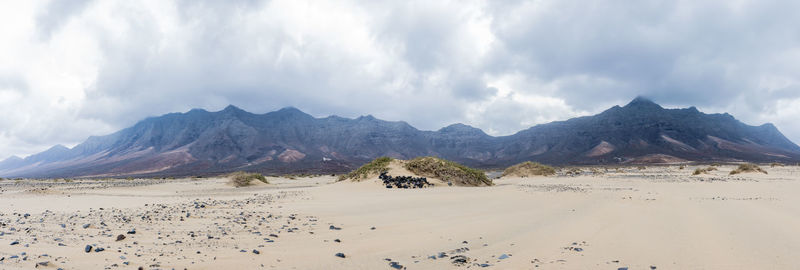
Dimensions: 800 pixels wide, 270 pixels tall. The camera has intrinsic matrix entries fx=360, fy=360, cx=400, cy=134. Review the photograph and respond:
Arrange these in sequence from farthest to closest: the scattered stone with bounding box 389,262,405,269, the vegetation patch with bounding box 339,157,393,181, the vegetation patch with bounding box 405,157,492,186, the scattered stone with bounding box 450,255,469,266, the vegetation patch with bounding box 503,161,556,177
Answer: the vegetation patch with bounding box 503,161,556,177, the vegetation patch with bounding box 339,157,393,181, the vegetation patch with bounding box 405,157,492,186, the scattered stone with bounding box 450,255,469,266, the scattered stone with bounding box 389,262,405,269

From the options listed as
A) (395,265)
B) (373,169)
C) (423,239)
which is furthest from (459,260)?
(373,169)

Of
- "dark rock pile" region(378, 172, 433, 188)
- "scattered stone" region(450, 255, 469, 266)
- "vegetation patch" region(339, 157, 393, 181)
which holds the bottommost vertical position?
"scattered stone" region(450, 255, 469, 266)

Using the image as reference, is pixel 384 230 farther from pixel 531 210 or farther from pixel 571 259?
pixel 531 210

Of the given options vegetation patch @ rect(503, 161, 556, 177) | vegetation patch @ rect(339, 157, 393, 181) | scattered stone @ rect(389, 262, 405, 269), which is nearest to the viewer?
scattered stone @ rect(389, 262, 405, 269)

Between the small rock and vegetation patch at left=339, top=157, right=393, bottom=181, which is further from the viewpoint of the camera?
vegetation patch at left=339, top=157, right=393, bottom=181

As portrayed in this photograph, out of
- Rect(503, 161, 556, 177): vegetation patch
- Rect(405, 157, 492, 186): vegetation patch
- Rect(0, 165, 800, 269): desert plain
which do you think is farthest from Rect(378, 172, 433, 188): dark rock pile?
Rect(503, 161, 556, 177): vegetation patch

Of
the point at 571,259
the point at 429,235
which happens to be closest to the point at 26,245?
the point at 429,235

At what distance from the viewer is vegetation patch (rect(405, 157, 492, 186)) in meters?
22.5

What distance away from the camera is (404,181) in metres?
19.8

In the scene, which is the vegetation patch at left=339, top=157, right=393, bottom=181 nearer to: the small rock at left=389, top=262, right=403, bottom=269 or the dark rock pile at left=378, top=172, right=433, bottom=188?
the dark rock pile at left=378, top=172, right=433, bottom=188

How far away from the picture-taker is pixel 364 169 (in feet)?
78.6

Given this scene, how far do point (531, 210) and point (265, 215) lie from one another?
723cm

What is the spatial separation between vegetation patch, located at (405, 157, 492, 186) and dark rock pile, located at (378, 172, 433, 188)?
6.99ft

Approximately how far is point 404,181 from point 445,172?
4.01 m
